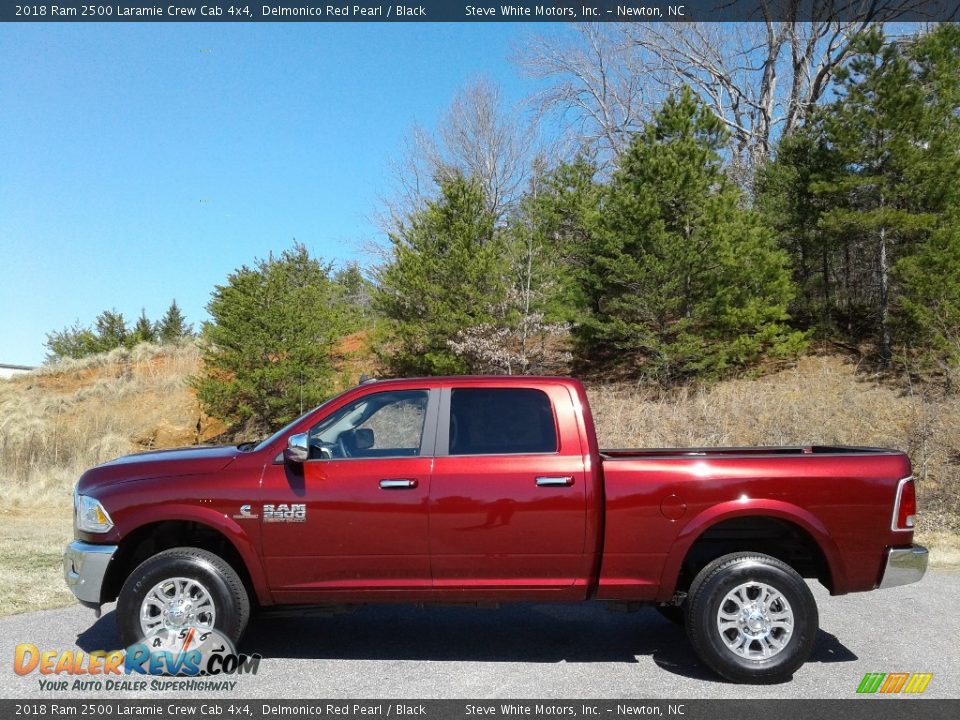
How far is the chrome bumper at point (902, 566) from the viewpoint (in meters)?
5.13

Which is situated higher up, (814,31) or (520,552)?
(814,31)

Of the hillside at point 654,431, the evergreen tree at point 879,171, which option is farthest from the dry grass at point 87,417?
the evergreen tree at point 879,171

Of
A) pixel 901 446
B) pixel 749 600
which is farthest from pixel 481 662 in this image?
pixel 901 446

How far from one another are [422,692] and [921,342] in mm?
18625

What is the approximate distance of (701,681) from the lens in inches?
199

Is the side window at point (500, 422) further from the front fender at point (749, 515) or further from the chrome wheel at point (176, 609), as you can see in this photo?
the chrome wheel at point (176, 609)

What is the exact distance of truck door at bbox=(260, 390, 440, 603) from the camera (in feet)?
17.0

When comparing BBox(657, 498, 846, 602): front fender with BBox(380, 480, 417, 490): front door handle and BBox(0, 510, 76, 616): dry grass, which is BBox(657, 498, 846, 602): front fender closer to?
BBox(380, 480, 417, 490): front door handle

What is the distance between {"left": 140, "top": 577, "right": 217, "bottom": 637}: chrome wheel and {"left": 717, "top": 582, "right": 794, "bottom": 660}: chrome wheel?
129 inches

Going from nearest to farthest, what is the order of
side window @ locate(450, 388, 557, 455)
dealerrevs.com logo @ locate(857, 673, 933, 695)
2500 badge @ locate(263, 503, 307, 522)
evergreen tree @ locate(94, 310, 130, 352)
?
dealerrevs.com logo @ locate(857, 673, 933, 695) → 2500 badge @ locate(263, 503, 307, 522) → side window @ locate(450, 388, 557, 455) → evergreen tree @ locate(94, 310, 130, 352)

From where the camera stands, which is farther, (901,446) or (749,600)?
(901,446)

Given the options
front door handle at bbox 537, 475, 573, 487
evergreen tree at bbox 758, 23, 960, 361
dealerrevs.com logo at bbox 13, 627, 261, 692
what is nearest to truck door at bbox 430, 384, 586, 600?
front door handle at bbox 537, 475, 573, 487

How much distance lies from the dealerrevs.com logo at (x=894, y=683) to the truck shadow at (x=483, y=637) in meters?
0.38

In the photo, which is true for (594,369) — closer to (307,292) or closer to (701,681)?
(307,292)
